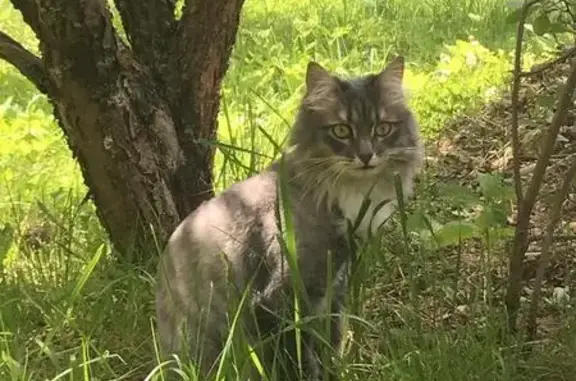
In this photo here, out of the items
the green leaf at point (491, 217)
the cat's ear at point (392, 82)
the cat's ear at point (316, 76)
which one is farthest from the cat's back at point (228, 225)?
the green leaf at point (491, 217)

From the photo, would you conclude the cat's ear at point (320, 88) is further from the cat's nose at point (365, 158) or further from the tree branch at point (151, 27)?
the tree branch at point (151, 27)

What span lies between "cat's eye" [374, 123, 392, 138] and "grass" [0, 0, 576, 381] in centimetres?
29

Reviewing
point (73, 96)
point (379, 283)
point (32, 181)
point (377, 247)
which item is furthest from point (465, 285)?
point (32, 181)

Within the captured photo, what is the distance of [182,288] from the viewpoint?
2.67 meters

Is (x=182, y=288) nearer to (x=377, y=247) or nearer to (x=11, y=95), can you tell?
(x=377, y=247)

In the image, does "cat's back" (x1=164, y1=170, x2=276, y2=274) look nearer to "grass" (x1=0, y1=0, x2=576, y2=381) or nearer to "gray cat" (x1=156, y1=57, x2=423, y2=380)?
"gray cat" (x1=156, y1=57, x2=423, y2=380)

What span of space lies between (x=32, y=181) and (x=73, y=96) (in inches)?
43.7

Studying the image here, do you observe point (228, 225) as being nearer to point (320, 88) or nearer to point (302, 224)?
point (302, 224)

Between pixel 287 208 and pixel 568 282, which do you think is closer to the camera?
pixel 287 208

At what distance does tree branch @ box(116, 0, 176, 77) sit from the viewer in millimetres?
3184

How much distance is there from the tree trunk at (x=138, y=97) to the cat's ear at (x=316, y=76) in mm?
479

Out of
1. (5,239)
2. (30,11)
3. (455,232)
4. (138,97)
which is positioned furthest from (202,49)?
(455,232)

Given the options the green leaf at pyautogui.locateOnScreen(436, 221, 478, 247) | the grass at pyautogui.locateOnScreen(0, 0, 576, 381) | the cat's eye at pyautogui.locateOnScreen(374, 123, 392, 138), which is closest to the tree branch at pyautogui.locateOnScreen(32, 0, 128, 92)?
the grass at pyautogui.locateOnScreen(0, 0, 576, 381)

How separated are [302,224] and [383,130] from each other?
0.33 metres
